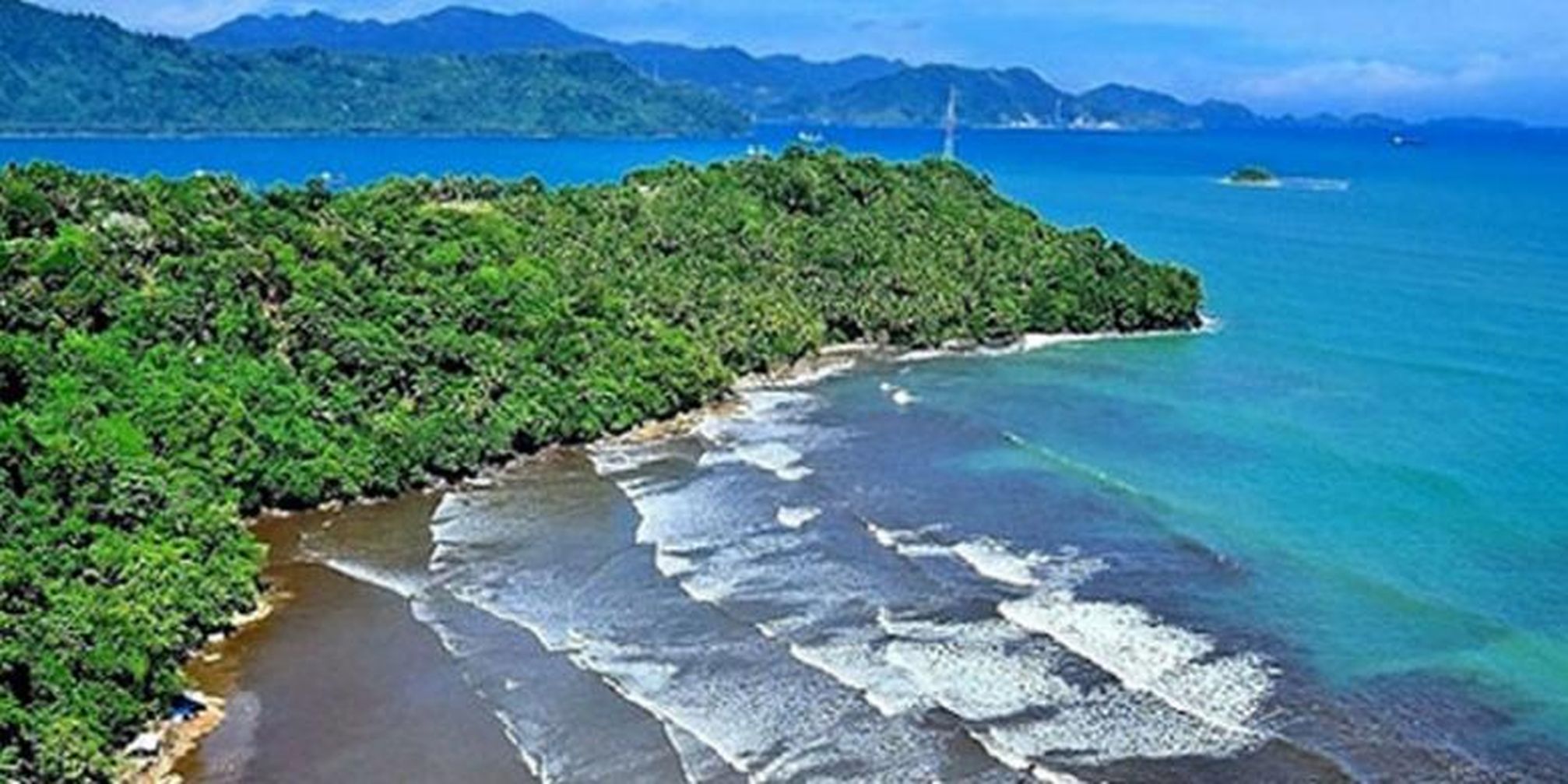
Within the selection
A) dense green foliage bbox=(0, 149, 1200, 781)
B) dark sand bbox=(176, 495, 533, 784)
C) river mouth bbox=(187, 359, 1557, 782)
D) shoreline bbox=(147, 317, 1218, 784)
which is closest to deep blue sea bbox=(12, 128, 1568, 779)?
river mouth bbox=(187, 359, 1557, 782)

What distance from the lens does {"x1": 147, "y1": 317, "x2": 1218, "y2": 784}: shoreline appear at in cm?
3238

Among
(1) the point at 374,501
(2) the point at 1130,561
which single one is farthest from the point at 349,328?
(2) the point at 1130,561

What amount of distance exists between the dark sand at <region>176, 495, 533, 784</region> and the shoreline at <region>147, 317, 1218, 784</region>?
0.43 ft

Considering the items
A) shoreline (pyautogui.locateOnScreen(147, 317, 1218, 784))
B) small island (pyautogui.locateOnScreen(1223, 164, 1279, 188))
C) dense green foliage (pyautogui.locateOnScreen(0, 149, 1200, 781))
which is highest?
dense green foliage (pyautogui.locateOnScreen(0, 149, 1200, 781))

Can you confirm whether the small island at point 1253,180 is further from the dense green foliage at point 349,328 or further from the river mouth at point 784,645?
the river mouth at point 784,645

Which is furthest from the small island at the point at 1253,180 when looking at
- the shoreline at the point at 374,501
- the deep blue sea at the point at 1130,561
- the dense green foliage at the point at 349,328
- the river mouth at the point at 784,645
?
the river mouth at the point at 784,645

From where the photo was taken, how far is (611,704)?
35.2 meters

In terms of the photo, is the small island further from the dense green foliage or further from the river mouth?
the river mouth

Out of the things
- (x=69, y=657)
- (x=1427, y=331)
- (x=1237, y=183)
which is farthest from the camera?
(x=1237, y=183)

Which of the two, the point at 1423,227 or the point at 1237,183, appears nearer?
the point at 1423,227

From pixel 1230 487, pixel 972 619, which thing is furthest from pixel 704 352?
pixel 972 619

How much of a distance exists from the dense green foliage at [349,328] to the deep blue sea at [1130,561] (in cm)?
378

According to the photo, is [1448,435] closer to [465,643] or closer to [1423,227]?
[465,643]

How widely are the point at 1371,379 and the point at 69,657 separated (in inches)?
2116
